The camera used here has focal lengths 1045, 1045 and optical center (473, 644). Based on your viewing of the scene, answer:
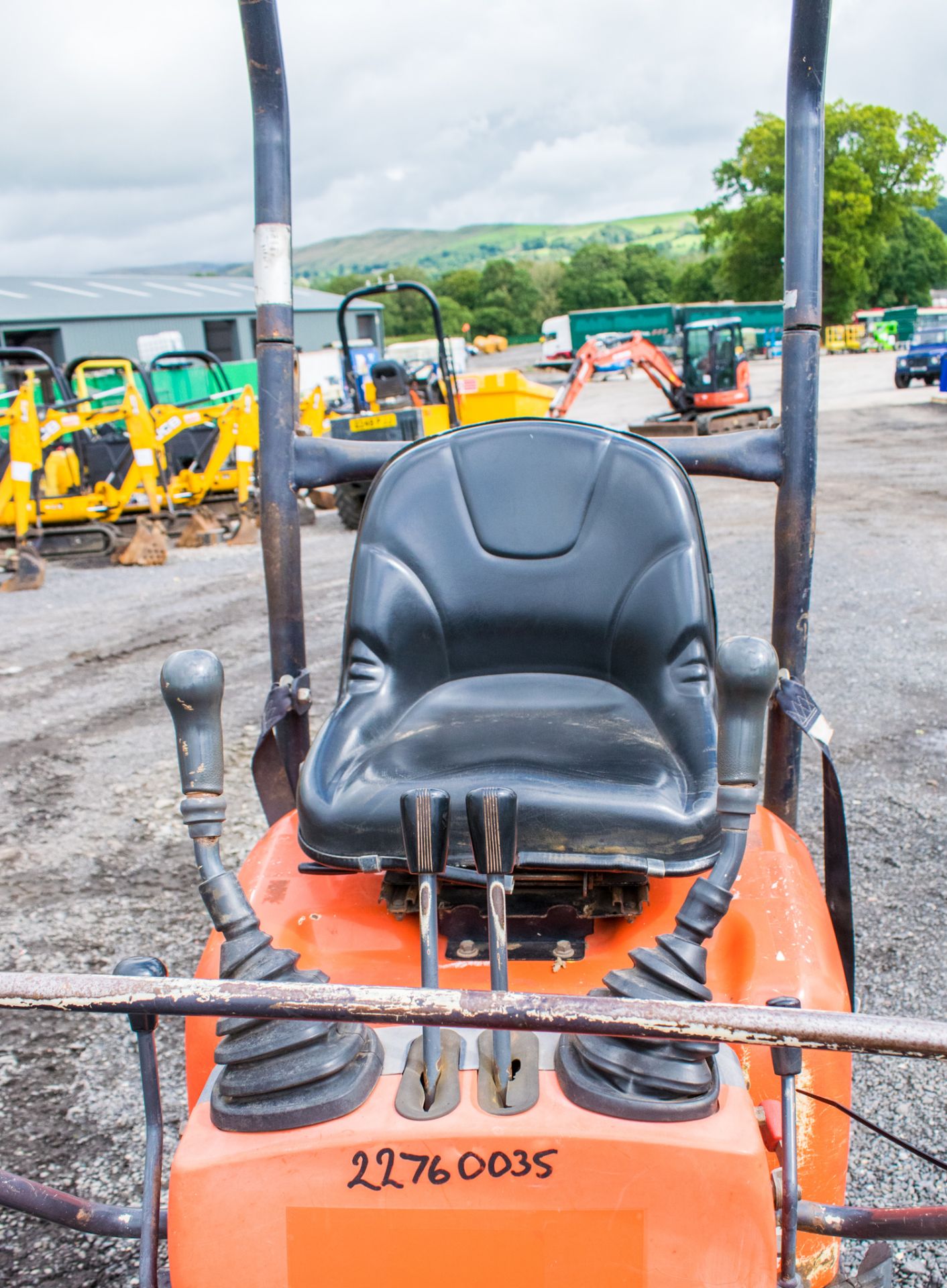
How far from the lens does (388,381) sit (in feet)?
35.9

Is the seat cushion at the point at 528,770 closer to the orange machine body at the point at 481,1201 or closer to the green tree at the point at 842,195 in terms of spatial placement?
the orange machine body at the point at 481,1201

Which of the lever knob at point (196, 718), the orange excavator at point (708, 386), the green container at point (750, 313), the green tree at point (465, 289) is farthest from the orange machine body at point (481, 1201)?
the green tree at point (465, 289)

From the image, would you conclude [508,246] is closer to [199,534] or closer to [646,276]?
[646,276]

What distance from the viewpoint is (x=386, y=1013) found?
103cm

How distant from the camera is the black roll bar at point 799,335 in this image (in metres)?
1.95

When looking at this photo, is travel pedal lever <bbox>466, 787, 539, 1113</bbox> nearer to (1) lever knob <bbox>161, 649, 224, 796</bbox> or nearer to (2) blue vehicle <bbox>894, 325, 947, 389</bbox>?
(1) lever knob <bbox>161, 649, 224, 796</bbox>

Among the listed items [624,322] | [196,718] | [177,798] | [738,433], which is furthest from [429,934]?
[624,322]

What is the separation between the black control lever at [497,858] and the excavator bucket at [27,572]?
7856mm

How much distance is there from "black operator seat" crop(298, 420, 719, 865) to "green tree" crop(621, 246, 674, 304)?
71710 millimetres

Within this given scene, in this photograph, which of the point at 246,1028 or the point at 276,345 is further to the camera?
the point at 276,345

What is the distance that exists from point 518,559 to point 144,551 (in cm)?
761

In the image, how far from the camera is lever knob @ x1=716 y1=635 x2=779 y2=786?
1282 millimetres

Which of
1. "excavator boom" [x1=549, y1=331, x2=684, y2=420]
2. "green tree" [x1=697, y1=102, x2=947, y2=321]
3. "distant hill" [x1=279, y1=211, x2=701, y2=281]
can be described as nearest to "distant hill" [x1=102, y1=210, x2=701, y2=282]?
"distant hill" [x1=279, y1=211, x2=701, y2=281]

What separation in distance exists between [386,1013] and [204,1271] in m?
0.39
